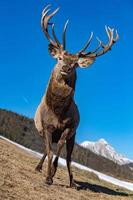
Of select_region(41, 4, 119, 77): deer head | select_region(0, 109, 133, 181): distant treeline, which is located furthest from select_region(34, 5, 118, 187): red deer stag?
select_region(0, 109, 133, 181): distant treeline

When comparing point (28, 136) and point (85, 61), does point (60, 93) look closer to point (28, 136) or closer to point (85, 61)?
point (85, 61)

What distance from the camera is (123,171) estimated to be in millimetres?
46531

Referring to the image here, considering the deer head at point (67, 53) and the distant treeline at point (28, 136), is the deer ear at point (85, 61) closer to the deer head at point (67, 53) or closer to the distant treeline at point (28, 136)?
the deer head at point (67, 53)

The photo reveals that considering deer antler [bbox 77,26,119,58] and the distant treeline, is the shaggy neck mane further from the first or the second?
the distant treeline

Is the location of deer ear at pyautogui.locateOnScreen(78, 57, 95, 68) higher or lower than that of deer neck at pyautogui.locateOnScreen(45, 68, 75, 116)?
higher

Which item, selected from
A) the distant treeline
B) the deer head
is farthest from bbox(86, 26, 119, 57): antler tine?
the distant treeline

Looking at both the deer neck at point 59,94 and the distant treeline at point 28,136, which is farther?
the distant treeline at point 28,136

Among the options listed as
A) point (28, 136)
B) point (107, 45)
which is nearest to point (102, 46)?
point (107, 45)

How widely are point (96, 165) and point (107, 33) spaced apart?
33.6 m

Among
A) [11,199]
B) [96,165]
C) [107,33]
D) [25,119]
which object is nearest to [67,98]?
[107,33]

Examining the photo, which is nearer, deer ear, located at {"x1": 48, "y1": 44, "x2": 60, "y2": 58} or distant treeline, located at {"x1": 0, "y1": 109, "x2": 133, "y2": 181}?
deer ear, located at {"x1": 48, "y1": 44, "x2": 60, "y2": 58}

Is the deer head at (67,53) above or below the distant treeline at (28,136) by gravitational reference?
below

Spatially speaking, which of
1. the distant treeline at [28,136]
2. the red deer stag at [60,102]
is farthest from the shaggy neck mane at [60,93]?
the distant treeline at [28,136]

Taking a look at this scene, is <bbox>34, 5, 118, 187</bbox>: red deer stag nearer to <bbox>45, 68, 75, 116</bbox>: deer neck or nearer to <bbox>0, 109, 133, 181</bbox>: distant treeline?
<bbox>45, 68, 75, 116</bbox>: deer neck
